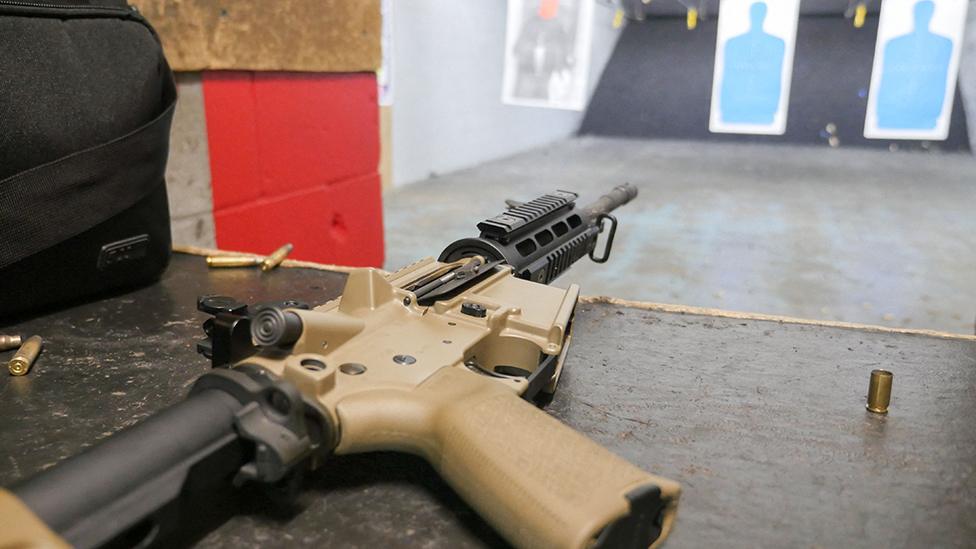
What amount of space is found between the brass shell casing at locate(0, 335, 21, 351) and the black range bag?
7 cm

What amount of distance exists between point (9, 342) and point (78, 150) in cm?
24

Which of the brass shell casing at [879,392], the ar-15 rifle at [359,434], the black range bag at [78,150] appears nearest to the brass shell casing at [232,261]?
the black range bag at [78,150]

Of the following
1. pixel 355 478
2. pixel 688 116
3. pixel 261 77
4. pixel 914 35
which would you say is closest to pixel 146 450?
pixel 355 478

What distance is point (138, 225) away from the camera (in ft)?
3.15

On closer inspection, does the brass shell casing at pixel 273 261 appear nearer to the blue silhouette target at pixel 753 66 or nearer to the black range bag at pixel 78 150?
the black range bag at pixel 78 150

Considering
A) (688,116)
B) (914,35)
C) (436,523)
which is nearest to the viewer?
(436,523)

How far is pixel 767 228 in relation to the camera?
3080 millimetres

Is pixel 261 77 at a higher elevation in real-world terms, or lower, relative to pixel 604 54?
lower

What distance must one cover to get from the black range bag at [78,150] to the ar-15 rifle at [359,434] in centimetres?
34

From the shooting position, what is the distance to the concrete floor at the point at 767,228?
227cm

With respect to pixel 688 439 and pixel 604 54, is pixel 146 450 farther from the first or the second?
pixel 604 54

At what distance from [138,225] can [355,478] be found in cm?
60

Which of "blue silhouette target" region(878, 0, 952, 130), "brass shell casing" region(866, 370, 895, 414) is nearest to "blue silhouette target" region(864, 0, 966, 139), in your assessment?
"blue silhouette target" region(878, 0, 952, 130)

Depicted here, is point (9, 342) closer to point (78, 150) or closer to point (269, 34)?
point (78, 150)
